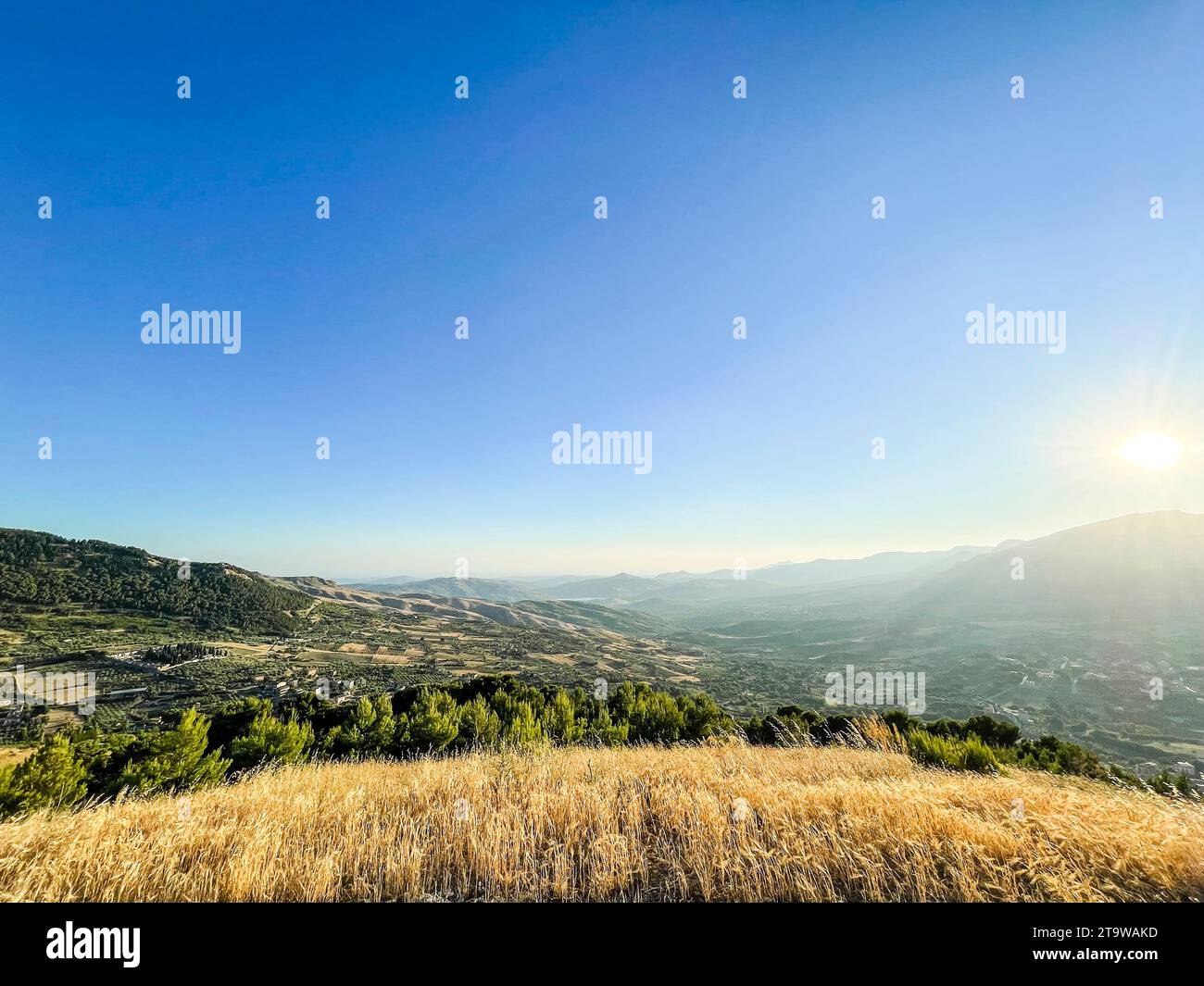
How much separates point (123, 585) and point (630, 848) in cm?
15856

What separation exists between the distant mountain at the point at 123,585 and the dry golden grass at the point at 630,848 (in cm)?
13460

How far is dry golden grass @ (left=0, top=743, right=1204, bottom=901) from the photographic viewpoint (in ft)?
13.1

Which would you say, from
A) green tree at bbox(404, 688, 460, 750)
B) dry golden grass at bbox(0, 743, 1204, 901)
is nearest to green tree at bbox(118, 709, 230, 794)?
green tree at bbox(404, 688, 460, 750)

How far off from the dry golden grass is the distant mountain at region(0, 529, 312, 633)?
442 feet

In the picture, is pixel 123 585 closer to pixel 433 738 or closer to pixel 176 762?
pixel 176 762

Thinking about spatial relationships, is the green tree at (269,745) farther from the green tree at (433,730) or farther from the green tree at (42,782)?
the green tree at (42,782)

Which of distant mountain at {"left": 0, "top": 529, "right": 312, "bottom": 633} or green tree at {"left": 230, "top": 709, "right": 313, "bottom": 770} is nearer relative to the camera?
green tree at {"left": 230, "top": 709, "right": 313, "bottom": 770}

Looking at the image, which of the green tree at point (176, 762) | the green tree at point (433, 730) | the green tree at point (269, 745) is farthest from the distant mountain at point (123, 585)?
the green tree at point (433, 730)

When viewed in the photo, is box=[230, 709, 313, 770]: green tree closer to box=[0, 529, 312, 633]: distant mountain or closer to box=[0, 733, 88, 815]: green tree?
box=[0, 733, 88, 815]: green tree

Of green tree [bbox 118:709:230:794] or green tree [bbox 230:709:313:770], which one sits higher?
green tree [bbox 118:709:230:794]
